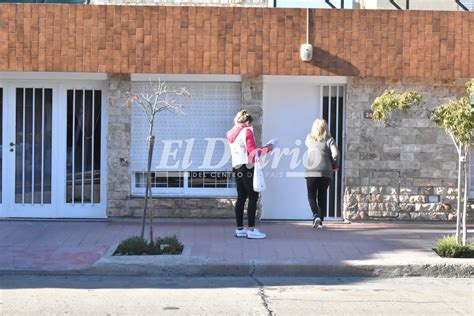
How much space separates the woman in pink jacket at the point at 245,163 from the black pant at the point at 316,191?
46.6 inches

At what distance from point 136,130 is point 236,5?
115 inches

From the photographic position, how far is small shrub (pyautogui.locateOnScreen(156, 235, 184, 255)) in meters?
9.23

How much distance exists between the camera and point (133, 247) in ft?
30.0

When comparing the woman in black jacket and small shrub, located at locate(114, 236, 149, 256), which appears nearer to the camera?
small shrub, located at locate(114, 236, 149, 256)

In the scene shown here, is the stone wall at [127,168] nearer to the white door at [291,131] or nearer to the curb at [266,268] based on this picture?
the white door at [291,131]

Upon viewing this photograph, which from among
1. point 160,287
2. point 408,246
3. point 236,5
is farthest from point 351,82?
point 160,287

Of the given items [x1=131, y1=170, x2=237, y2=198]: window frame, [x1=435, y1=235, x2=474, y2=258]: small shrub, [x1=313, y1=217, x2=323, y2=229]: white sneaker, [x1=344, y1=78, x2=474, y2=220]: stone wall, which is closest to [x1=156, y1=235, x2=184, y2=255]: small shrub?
[x1=131, y1=170, x2=237, y2=198]: window frame

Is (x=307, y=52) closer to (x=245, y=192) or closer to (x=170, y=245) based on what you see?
(x=245, y=192)

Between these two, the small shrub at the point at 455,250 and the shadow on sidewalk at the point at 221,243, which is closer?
the shadow on sidewalk at the point at 221,243

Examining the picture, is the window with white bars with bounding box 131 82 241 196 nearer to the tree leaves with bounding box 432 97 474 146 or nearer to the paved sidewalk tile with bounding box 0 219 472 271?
the paved sidewalk tile with bounding box 0 219 472 271

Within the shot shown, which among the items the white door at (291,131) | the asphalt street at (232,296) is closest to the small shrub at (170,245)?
the asphalt street at (232,296)

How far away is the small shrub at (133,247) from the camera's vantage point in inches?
359

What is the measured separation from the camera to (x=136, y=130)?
11.9 metres

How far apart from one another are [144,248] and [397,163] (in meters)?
5.17
